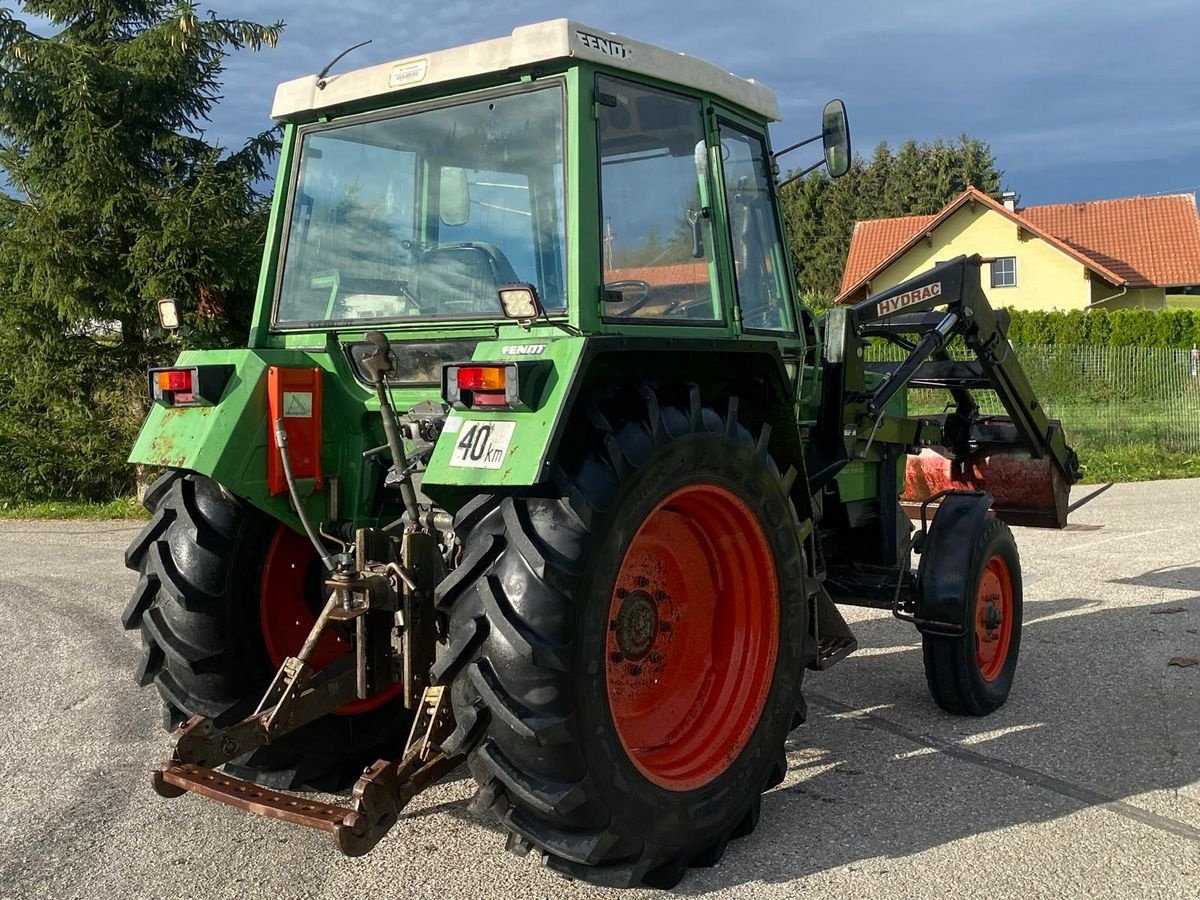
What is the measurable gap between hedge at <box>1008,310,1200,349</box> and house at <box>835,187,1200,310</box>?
21.6 ft

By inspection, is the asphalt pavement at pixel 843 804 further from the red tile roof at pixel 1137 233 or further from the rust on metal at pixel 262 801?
the red tile roof at pixel 1137 233

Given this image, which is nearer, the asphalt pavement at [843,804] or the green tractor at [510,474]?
the green tractor at [510,474]

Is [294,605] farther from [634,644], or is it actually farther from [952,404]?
[952,404]

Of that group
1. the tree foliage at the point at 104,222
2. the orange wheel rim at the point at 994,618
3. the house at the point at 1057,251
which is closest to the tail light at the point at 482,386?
the orange wheel rim at the point at 994,618

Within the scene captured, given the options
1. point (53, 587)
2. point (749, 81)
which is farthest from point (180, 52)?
point (749, 81)

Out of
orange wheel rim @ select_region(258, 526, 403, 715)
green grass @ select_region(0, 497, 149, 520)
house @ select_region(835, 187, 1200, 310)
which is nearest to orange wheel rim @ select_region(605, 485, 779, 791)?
orange wheel rim @ select_region(258, 526, 403, 715)

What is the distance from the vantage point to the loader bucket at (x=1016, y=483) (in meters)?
6.69

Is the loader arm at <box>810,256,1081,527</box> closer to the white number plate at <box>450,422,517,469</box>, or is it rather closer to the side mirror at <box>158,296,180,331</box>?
the white number plate at <box>450,422,517,469</box>

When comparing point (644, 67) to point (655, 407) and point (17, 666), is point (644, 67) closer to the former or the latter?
point (655, 407)

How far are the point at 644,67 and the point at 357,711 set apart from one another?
2.54 metres

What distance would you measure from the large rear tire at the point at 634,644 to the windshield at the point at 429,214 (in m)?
0.68

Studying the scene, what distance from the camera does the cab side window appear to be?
A: 4.49 meters

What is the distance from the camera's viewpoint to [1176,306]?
127ft

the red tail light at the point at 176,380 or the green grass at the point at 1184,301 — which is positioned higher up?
the green grass at the point at 1184,301
